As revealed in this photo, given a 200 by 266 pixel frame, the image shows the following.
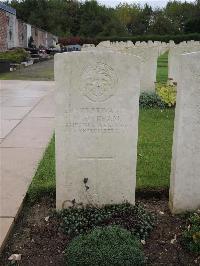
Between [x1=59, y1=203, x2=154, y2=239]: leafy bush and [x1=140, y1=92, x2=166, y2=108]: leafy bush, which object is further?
[x1=140, y1=92, x2=166, y2=108]: leafy bush

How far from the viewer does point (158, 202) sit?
4.74 metres

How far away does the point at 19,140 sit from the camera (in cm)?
708

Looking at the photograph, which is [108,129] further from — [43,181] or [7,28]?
[7,28]

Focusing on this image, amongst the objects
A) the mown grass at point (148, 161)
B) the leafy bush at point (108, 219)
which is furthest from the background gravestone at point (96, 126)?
the mown grass at point (148, 161)

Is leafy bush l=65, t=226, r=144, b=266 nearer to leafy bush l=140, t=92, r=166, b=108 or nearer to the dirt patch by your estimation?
the dirt patch

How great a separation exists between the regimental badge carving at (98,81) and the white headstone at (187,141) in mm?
665

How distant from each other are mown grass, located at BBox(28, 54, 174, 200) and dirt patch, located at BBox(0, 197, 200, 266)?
1.37 feet

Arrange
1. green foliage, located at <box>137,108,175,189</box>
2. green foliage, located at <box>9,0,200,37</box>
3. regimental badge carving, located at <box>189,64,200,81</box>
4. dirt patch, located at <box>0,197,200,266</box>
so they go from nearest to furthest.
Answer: dirt patch, located at <box>0,197,200,266</box> < regimental badge carving, located at <box>189,64,200,81</box> < green foliage, located at <box>137,108,175,189</box> < green foliage, located at <box>9,0,200,37</box>

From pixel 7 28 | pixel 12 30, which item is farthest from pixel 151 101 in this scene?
pixel 12 30

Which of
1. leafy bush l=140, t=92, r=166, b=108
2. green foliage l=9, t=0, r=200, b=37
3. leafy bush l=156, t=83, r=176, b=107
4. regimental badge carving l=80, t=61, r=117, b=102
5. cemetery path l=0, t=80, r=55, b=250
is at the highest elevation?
green foliage l=9, t=0, r=200, b=37

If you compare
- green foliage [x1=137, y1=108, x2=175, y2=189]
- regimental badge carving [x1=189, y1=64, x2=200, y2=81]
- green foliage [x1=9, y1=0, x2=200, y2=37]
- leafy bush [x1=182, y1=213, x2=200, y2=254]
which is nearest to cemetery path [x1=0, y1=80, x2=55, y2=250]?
green foliage [x1=137, y1=108, x2=175, y2=189]

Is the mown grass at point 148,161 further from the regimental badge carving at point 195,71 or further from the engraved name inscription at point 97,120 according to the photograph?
the regimental badge carving at point 195,71

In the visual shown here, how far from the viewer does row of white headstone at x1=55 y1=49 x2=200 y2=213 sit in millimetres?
3916

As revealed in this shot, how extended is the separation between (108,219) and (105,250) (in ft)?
2.51
